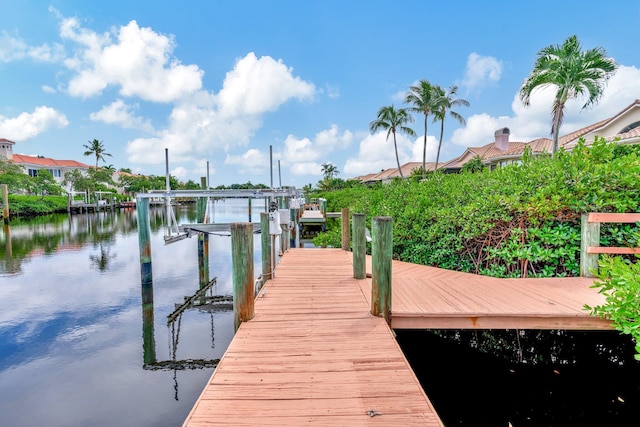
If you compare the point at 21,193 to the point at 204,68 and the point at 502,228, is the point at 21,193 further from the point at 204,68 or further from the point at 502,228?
the point at 502,228

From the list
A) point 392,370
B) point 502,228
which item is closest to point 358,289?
point 392,370

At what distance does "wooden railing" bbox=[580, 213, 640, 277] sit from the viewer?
15.6 ft

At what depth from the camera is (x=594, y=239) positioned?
5.03 metres

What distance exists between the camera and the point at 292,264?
6992 millimetres

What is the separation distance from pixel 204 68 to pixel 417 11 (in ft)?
46.9

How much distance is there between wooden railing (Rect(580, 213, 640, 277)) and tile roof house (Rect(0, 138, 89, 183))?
2426 inches

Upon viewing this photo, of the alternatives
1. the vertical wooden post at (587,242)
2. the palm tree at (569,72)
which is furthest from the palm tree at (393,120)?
the vertical wooden post at (587,242)

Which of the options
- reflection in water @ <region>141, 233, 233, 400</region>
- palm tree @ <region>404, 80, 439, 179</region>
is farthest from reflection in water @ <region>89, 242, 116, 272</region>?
palm tree @ <region>404, 80, 439, 179</region>

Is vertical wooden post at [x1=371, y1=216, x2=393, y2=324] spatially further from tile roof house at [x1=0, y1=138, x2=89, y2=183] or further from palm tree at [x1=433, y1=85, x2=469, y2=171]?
tile roof house at [x1=0, y1=138, x2=89, y2=183]

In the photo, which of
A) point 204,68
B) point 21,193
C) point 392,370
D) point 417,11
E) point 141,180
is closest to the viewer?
point 392,370

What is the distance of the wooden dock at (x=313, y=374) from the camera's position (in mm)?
2217

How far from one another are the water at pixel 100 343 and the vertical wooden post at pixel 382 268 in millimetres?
4055

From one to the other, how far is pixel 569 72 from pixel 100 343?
21476mm

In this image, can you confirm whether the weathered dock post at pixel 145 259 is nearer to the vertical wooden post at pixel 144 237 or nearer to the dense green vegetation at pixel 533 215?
the vertical wooden post at pixel 144 237
